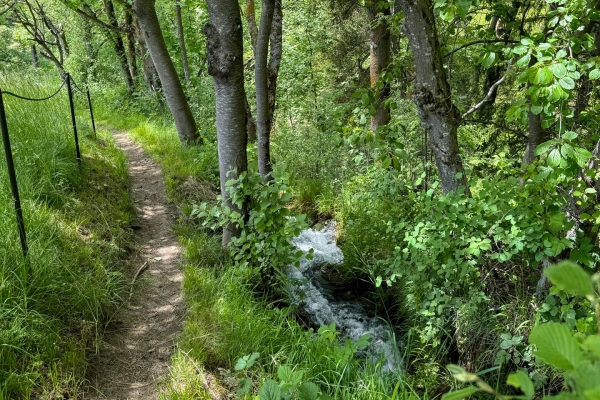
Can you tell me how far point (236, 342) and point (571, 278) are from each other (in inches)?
Answer: 131

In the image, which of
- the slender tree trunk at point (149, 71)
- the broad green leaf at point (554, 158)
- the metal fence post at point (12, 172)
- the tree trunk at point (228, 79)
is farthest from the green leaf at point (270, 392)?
the slender tree trunk at point (149, 71)

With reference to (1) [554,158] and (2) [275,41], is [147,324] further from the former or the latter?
(2) [275,41]

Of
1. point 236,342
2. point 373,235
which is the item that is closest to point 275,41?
point 373,235

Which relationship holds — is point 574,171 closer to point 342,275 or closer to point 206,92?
point 342,275

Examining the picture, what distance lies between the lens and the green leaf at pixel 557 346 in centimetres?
63

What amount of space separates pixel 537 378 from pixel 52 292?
12.7 ft

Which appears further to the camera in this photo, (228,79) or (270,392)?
(228,79)

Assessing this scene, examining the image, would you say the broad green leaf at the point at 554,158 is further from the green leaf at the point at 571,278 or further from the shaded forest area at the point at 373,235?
the green leaf at the point at 571,278

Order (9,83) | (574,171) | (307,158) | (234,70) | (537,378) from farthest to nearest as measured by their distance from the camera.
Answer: (307,158)
(9,83)
(234,70)
(537,378)
(574,171)

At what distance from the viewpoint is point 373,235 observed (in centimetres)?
591

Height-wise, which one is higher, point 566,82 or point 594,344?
point 566,82

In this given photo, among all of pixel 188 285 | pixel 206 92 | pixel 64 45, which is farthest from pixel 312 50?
pixel 64 45

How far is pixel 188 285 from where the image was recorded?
4535 mm

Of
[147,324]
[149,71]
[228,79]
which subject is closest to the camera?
[147,324]
